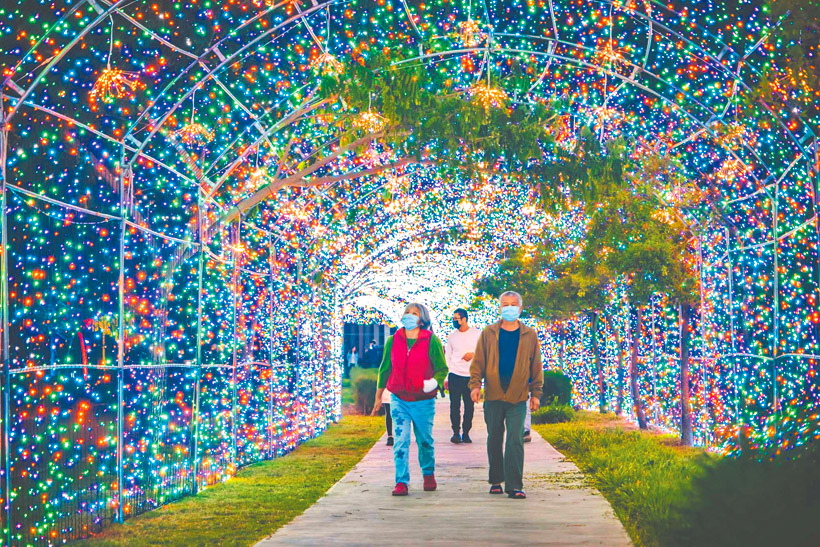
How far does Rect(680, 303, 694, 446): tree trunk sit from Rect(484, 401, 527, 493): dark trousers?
19.5 ft

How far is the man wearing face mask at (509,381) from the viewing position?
8617 millimetres

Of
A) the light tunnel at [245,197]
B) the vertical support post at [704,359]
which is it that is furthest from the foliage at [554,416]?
the vertical support post at [704,359]

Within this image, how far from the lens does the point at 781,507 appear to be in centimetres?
435

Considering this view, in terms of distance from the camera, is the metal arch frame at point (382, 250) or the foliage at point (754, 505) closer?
the foliage at point (754, 505)

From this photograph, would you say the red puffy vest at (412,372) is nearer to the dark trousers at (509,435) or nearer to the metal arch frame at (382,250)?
the dark trousers at (509,435)

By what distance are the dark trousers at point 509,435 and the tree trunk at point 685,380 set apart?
5937 millimetres

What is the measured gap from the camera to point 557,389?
2350 cm

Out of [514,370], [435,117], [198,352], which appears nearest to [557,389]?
[435,117]

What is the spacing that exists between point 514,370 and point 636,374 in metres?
9.86

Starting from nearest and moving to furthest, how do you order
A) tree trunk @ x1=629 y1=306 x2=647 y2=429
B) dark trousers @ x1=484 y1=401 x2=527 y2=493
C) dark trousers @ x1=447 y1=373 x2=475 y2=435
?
1. dark trousers @ x1=484 y1=401 x2=527 y2=493
2. dark trousers @ x1=447 y1=373 x2=475 y2=435
3. tree trunk @ x1=629 y1=306 x2=647 y2=429

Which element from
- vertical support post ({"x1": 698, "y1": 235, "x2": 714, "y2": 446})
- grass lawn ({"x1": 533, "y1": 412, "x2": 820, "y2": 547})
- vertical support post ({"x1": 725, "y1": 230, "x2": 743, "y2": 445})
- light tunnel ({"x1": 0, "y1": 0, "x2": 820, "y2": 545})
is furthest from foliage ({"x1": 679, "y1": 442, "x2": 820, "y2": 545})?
vertical support post ({"x1": 698, "y1": 235, "x2": 714, "y2": 446})

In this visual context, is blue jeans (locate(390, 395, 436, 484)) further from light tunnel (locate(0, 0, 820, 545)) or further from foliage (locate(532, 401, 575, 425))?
foliage (locate(532, 401, 575, 425))

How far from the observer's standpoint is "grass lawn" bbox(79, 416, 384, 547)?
24.3 ft

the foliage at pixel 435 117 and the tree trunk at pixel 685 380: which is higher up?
the foliage at pixel 435 117
